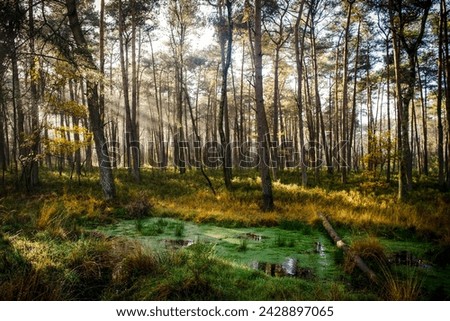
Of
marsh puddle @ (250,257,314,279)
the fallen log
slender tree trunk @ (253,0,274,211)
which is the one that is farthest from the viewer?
slender tree trunk @ (253,0,274,211)

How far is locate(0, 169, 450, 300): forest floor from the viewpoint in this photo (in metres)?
A: 3.59

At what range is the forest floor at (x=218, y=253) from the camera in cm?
359

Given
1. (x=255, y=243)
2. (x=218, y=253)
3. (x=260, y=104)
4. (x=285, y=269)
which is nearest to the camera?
(x=285, y=269)

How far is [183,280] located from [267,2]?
16.1 meters

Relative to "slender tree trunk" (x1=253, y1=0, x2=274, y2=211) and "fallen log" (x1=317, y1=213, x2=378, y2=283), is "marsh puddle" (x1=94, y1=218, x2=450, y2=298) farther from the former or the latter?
"slender tree trunk" (x1=253, y1=0, x2=274, y2=211)

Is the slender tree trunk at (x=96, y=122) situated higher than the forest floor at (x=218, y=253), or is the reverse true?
the slender tree trunk at (x=96, y=122)

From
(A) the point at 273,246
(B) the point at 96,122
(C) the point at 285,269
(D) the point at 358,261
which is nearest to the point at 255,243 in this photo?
(A) the point at 273,246

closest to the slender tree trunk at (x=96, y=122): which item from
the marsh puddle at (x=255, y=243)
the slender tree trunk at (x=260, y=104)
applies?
the marsh puddle at (x=255, y=243)

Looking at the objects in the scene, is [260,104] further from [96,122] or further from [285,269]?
[285,269]

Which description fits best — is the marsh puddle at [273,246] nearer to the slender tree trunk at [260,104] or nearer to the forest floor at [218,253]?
the forest floor at [218,253]

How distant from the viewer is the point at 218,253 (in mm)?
5352

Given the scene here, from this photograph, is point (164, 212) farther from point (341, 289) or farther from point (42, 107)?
point (341, 289)

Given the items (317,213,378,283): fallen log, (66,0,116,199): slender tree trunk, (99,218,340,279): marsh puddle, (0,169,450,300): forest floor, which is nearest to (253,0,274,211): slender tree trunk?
(0,169,450,300): forest floor

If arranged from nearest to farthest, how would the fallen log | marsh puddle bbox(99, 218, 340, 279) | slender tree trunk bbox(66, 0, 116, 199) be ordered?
Answer: the fallen log
marsh puddle bbox(99, 218, 340, 279)
slender tree trunk bbox(66, 0, 116, 199)
